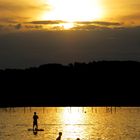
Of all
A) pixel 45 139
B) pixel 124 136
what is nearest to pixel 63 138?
pixel 45 139

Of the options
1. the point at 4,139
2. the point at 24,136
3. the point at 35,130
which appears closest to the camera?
the point at 4,139

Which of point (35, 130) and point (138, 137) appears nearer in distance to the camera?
point (138, 137)

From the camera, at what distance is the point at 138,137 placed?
6762 cm

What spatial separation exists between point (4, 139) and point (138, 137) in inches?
560

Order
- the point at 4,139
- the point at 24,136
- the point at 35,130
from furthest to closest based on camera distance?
the point at 35,130 < the point at 24,136 < the point at 4,139

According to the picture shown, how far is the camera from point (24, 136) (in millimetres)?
68438

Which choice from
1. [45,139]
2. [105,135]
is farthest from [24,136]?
[105,135]

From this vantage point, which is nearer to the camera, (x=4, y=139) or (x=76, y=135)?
(x=4, y=139)

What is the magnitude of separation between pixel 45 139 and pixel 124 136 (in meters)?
9.92

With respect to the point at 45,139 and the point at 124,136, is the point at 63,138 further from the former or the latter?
the point at 124,136

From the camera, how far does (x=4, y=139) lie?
63.8 meters

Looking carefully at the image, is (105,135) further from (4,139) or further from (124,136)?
(4,139)

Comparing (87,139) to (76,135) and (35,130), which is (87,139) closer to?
(76,135)

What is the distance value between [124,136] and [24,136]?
1085 cm
